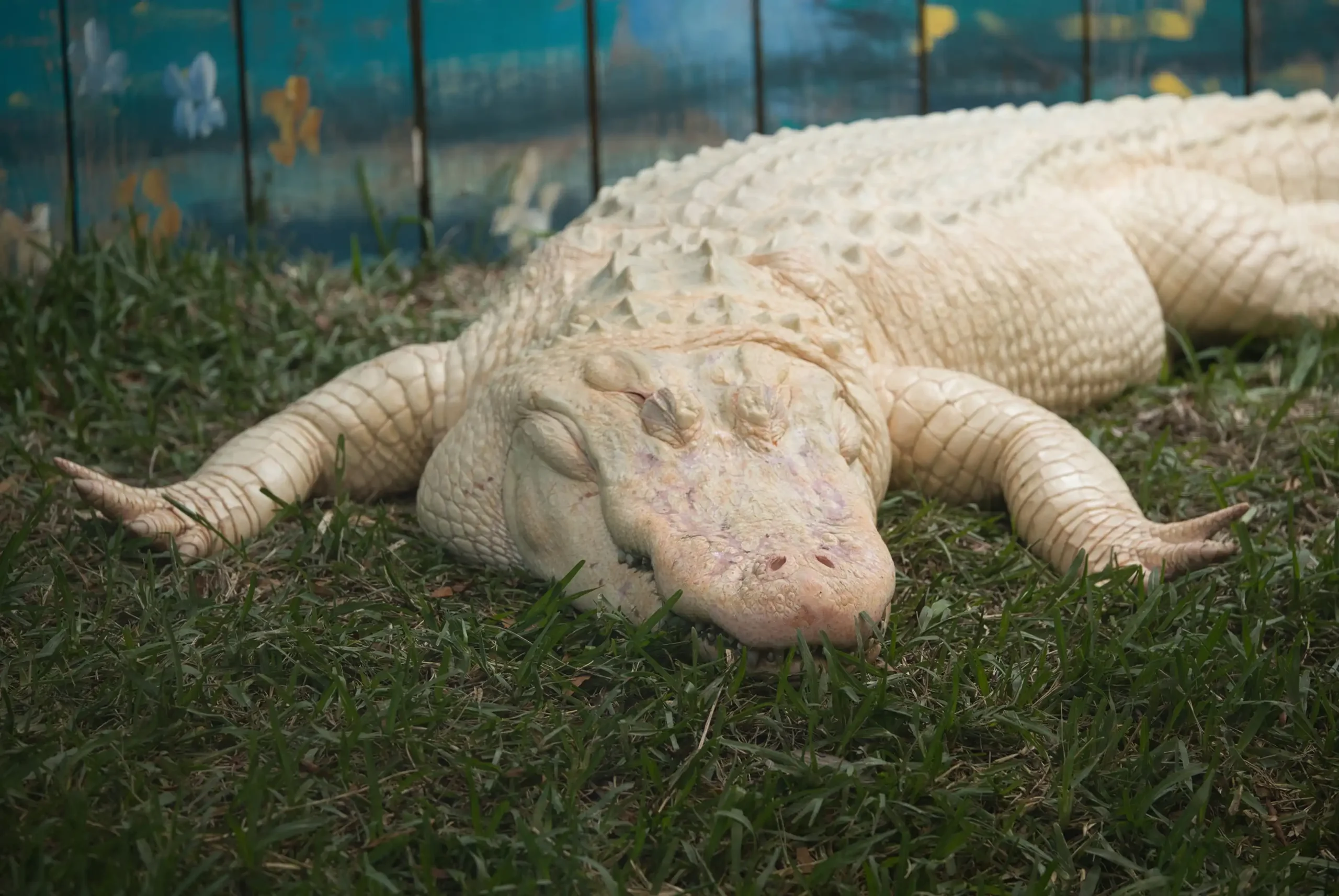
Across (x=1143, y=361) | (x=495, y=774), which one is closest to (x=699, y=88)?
(x=1143, y=361)

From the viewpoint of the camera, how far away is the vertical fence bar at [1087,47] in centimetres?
515

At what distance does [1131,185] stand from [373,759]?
3.14m

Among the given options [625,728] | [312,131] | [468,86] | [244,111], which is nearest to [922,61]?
[468,86]

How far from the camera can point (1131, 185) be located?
4000 mm

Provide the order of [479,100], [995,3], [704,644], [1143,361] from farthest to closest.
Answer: [995,3]
[479,100]
[1143,361]
[704,644]

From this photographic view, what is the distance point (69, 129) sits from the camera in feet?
13.8

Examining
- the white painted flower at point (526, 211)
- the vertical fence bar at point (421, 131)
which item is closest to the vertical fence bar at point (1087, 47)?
the white painted flower at point (526, 211)

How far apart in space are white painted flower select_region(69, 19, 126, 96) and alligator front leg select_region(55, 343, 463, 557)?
1.80 m

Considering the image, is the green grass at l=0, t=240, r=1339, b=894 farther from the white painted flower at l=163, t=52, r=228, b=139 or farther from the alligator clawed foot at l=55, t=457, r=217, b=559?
the white painted flower at l=163, t=52, r=228, b=139

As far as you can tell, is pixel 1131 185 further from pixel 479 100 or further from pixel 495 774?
pixel 495 774

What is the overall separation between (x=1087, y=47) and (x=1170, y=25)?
38 cm

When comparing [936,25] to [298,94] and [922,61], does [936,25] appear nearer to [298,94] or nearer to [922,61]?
[922,61]

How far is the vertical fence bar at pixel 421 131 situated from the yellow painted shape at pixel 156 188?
0.88 metres

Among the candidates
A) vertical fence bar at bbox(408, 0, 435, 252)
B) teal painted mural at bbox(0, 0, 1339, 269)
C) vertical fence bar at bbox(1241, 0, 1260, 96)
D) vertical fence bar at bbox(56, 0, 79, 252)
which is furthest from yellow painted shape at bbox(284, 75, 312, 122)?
vertical fence bar at bbox(1241, 0, 1260, 96)
